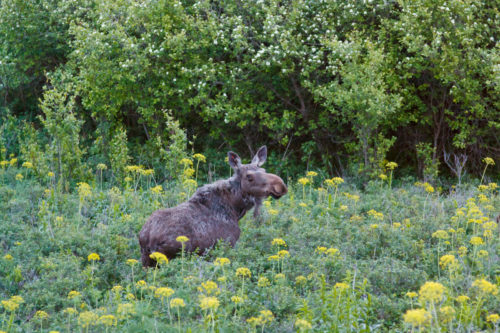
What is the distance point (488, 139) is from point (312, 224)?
214 inches

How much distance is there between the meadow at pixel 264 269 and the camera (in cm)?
501

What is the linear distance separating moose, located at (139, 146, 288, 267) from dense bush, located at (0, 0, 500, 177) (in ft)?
12.2

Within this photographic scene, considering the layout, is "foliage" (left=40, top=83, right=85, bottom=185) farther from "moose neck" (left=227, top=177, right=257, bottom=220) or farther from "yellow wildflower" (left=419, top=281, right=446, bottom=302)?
"yellow wildflower" (left=419, top=281, right=446, bottom=302)

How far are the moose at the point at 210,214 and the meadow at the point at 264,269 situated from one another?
0.18 m

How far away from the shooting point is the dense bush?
10.9m

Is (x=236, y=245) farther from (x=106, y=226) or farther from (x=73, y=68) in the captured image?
(x=73, y=68)

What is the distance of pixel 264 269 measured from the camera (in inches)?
273

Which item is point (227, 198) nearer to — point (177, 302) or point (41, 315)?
point (41, 315)

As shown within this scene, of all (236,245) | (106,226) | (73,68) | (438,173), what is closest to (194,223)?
(236,245)

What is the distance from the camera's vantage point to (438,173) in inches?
479

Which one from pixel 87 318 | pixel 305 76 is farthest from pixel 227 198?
pixel 305 76

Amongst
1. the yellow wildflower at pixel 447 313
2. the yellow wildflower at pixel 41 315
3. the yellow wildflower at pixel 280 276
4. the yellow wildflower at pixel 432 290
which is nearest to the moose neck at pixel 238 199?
the yellow wildflower at pixel 280 276

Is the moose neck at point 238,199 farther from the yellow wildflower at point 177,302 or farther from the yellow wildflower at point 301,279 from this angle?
the yellow wildflower at point 177,302

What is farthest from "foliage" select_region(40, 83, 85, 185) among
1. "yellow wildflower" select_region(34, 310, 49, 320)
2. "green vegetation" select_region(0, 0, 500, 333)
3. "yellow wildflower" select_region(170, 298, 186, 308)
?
"yellow wildflower" select_region(170, 298, 186, 308)
